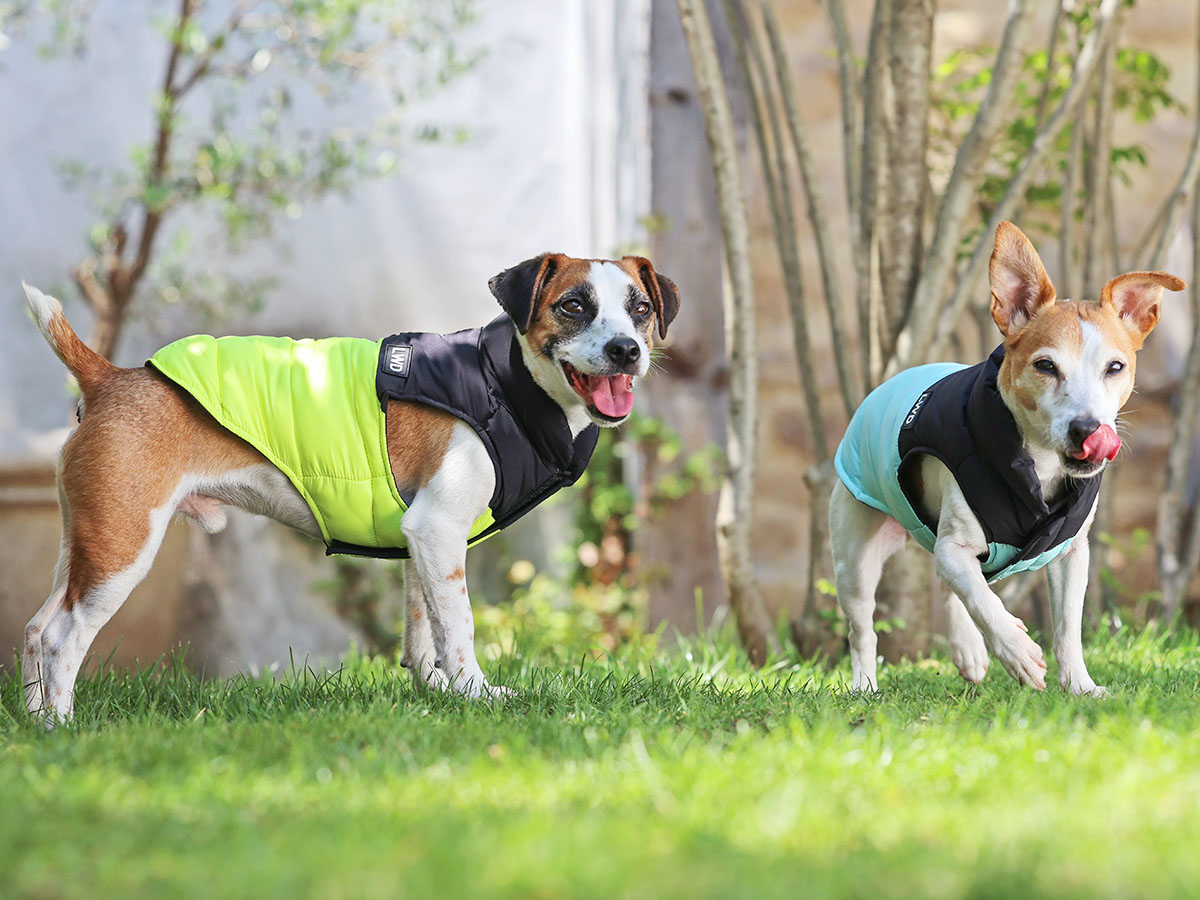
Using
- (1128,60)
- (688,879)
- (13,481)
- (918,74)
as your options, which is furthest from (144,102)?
(688,879)

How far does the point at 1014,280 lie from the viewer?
3.46m

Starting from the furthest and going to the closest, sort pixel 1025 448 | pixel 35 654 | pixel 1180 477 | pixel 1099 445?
pixel 1180 477
pixel 35 654
pixel 1025 448
pixel 1099 445

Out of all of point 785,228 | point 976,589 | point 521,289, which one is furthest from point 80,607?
point 785,228

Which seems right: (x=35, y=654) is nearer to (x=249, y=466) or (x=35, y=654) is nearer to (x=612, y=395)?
(x=249, y=466)

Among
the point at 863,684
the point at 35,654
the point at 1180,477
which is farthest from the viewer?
the point at 1180,477

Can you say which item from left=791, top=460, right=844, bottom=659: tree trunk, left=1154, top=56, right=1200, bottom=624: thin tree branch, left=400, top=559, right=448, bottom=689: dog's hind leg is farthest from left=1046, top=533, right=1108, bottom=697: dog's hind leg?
left=1154, top=56, right=1200, bottom=624: thin tree branch

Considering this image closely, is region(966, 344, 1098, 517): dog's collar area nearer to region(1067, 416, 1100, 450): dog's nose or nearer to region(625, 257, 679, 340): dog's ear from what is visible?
region(1067, 416, 1100, 450): dog's nose

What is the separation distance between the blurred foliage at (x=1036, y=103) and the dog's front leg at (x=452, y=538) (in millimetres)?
2831

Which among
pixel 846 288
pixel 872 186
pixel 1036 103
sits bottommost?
pixel 846 288

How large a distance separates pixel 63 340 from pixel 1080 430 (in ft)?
9.51

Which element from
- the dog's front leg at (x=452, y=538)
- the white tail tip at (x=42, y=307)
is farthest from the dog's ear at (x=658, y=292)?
the white tail tip at (x=42, y=307)

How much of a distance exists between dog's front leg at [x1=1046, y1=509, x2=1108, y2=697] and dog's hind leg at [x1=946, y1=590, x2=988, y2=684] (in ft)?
0.74

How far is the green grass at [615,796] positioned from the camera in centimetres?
175

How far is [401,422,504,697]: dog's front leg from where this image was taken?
3496 mm
